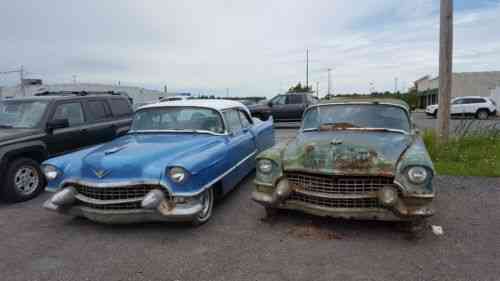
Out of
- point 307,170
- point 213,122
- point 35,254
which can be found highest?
point 213,122

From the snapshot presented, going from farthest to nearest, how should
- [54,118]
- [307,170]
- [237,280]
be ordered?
[54,118], [307,170], [237,280]

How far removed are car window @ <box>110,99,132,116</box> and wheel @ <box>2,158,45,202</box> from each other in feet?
7.41

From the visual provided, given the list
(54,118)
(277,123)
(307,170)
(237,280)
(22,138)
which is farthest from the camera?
(277,123)

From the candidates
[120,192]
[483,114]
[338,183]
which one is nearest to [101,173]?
[120,192]

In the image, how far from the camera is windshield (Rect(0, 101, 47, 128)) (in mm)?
5809

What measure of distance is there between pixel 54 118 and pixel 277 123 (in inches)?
496

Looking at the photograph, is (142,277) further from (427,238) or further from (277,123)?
(277,123)

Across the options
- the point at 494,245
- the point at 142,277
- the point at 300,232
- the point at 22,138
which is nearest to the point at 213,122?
the point at 300,232

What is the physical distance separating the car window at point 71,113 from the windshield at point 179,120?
1.63 m

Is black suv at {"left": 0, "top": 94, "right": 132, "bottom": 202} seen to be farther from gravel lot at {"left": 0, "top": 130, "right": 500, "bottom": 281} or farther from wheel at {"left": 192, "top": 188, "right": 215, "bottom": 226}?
wheel at {"left": 192, "top": 188, "right": 215, "bottom": 226}

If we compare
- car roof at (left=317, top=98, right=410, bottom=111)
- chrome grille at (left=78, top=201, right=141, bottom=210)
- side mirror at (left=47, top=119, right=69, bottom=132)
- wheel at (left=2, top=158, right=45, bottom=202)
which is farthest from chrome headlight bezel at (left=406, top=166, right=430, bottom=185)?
wheel at (left=2, top=158, right=45, bottom=202)

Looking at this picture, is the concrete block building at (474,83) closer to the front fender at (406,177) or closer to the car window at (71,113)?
the front fender at (406,177)

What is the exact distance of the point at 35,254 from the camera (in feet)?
11.7

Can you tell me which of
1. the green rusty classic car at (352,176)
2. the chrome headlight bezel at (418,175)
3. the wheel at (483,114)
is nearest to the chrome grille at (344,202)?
the green rusty classic car at (352,176)
